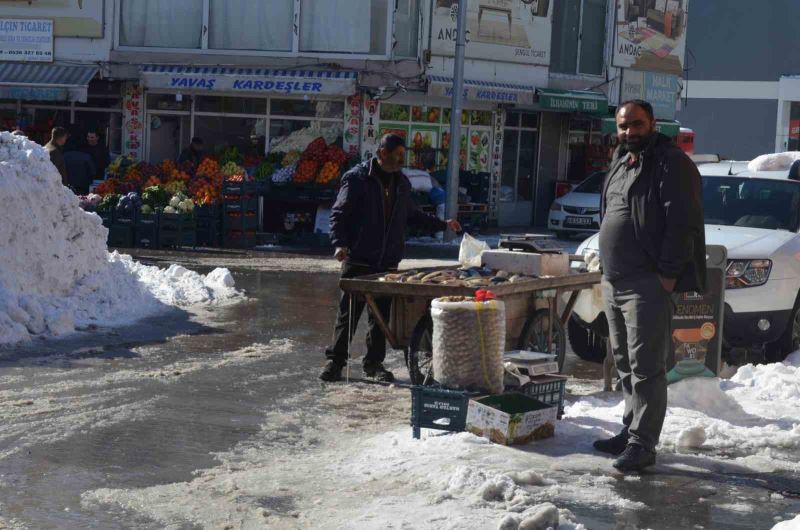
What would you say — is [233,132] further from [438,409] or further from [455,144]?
[438,409]

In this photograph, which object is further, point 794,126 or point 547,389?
point 794,126

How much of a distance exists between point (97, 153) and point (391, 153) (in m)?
18.4

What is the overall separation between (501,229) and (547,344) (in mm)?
19883

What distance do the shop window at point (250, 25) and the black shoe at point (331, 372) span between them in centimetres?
1706

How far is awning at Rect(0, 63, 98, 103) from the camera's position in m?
26.9

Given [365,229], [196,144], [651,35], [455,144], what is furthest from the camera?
[651,35]

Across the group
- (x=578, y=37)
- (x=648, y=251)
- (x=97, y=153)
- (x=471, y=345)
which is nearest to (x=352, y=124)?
(x=97, y=153)

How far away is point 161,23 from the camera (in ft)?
89.5

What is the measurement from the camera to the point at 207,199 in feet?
76.5

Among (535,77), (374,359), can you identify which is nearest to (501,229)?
(535,77)

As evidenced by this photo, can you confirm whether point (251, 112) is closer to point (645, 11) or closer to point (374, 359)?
point (645, 11)

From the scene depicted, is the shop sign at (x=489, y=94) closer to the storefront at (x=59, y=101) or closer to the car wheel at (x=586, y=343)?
the storefront at (x=59, y=101)

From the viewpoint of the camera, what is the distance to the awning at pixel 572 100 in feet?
97.8

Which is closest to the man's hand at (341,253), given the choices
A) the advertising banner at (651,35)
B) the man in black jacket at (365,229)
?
the man in black jacket at (365,229)
